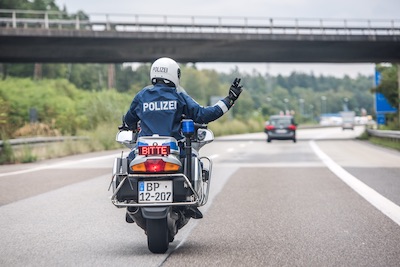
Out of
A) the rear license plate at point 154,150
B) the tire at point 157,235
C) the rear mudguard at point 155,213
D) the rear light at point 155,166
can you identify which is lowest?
the tire at point 157,235

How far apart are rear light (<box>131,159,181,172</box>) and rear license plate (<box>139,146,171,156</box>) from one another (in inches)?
2.7

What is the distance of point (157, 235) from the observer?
6836 mm

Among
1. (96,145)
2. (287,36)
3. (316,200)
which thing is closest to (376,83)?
(287,36)

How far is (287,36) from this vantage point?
164 feet

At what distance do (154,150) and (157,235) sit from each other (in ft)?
2.47

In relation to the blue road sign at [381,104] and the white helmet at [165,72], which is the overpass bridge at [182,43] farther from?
the white helmet at [165,72]

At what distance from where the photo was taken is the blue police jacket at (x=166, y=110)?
721 cm

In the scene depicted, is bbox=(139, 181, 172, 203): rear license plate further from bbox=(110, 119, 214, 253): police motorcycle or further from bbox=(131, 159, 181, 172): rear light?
bbox=(131, 159, 181, 172): rear light

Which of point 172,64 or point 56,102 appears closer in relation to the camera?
point 172,64

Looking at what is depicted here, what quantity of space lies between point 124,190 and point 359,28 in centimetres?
4709

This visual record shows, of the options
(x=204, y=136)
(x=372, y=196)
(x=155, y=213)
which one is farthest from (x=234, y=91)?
(x=372, y=196)

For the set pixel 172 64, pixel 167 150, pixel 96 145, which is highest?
pixel 172 64

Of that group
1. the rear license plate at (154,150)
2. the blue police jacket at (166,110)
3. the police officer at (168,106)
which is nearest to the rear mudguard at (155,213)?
the rear license plate at (154,150)

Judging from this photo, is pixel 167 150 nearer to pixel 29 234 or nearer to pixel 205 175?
pixel 205 175
